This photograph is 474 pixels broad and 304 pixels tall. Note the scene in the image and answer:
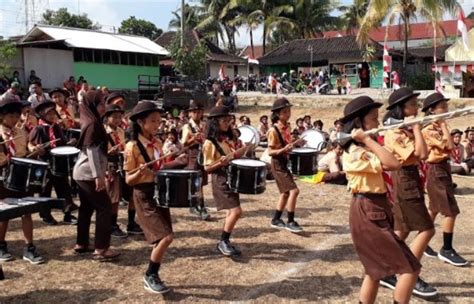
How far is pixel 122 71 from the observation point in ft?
92.6

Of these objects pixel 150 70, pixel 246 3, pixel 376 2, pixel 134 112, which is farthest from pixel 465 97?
pixel 134 112

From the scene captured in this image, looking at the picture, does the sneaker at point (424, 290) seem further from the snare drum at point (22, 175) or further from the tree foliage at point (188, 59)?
the tree foliage at point (188, 59)

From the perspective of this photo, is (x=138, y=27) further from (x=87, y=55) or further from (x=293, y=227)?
(x=293, y=227)

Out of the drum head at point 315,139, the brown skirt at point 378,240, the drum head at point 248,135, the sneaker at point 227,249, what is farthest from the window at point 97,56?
the brown skirt at point 378,240

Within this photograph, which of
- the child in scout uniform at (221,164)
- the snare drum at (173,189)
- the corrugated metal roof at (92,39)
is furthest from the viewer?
the corrugated metal roof at (92,39)

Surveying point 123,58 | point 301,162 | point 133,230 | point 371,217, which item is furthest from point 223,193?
point 123,58

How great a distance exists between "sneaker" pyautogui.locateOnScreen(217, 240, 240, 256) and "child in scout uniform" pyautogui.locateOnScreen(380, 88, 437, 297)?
6.09 feet

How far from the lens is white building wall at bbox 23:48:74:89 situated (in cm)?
2344

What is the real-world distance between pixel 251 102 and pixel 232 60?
33.7 ft

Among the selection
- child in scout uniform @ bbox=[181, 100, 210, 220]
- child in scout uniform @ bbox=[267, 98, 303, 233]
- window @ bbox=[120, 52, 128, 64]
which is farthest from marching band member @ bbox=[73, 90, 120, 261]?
window @ bbox=[120, 52, 128, 64]

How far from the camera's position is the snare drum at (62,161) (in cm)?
674

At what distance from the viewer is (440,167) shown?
5891 mm

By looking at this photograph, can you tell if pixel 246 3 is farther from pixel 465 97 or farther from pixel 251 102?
pixel 465 97

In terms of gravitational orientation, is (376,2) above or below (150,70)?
above
